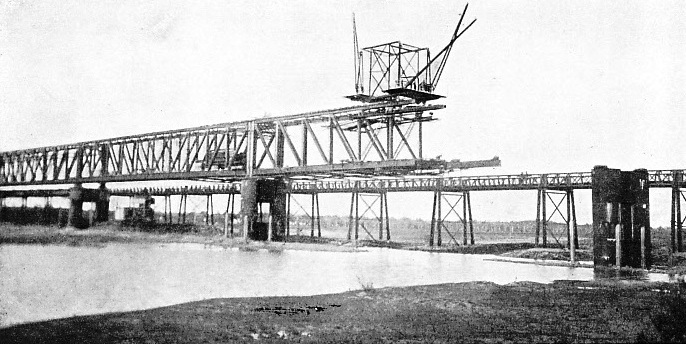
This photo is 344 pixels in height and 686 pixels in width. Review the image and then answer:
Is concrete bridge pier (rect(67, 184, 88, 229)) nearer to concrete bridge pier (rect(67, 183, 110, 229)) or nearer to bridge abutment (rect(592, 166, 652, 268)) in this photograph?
concrete bridge pier (rect(67, 183, 110, 229))

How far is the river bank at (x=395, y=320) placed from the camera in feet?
32.3

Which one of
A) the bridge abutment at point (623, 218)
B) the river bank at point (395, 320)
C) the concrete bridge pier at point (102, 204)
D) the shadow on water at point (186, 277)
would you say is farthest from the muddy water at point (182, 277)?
the concrete bridge pier at point (102, 204)

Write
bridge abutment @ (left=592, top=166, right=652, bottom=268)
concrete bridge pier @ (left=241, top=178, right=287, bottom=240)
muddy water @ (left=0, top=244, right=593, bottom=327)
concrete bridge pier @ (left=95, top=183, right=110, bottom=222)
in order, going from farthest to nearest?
concrete bridge pier @ (left=95, top=183, right=110, bottom=222)
concrete bridge pier @ (left=241, top=178, right=287, bottom=240)
bridge abutment @ (left=592, top=166, right=652, bottom=268)
muddy water @ (left=0, top=244, right=593, bottom=327)

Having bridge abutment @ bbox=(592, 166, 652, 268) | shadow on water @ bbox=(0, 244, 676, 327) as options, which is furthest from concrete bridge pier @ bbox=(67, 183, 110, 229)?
bridge abutment @ bbox=(592, 166, 652, 268)

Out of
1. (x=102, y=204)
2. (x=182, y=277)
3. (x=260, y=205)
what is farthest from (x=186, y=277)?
(x=102, y=204)

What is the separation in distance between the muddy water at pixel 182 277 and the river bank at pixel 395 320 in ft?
5.87

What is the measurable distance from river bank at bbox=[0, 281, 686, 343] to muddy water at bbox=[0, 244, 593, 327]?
1790mm

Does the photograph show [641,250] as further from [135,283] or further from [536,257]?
[135,283]

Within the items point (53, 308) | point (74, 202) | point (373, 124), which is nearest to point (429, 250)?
point (373, 124)

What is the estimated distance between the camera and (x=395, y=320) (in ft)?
38.3

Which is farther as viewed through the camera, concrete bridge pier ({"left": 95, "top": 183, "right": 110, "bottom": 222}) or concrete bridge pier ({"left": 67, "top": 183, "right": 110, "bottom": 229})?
concrete bridge pier ({"left": 95, "top": 183, "right": 110, "bottom": 222})

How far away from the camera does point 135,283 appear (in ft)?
59.6

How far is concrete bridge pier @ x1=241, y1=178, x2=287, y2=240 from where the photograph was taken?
38.9m

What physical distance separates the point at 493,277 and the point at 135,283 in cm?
1385
